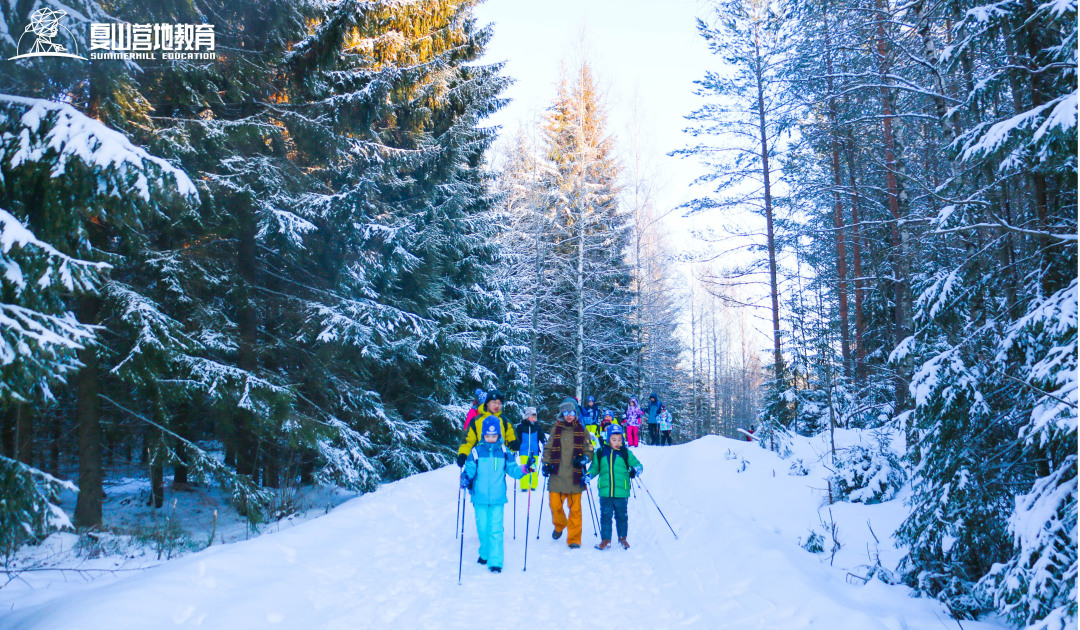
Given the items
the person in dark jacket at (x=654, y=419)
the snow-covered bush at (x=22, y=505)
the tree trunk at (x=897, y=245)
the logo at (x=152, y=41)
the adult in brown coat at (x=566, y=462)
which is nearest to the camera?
the snow-covered bush at (x=22, y=505)

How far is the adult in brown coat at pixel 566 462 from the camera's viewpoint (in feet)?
27.3

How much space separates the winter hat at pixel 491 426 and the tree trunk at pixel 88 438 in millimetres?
6124

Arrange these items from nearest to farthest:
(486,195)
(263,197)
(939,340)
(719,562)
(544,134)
Answer: (939,340)
(719,562)
(263,197)
(486,195)
(544,134)

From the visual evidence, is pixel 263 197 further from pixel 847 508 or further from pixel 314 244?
pixel 847 508

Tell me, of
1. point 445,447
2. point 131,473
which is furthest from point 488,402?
point 131,473

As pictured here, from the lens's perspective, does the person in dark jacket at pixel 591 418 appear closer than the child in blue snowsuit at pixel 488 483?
No

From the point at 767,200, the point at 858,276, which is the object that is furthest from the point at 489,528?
the point at 767,200

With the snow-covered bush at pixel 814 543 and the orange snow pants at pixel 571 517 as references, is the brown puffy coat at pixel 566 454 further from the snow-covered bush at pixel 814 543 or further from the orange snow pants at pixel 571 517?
the snow-covered bush at pixel 814 543

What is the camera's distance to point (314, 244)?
11156 mm

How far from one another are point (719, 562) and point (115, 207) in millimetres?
7285

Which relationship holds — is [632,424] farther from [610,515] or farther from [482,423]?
[482,423]

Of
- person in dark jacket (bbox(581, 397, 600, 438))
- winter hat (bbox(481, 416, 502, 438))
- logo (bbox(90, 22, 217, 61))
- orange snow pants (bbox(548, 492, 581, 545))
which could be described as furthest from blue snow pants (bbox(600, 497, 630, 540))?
logo (bbox(90, 22, 217, 61))

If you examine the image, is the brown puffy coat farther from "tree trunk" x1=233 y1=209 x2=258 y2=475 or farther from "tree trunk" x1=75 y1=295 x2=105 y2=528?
"tree trunk" x1=75 y1=295 x2=105 y2=528

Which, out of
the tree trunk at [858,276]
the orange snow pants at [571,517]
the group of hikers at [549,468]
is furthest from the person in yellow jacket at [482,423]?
the tree trunk at [858,276]
